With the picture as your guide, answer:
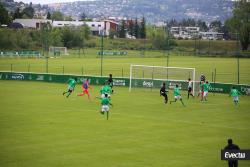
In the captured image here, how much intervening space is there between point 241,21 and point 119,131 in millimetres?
101873

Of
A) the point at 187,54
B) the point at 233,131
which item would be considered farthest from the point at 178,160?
the point at 187,54

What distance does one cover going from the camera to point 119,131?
30281mm

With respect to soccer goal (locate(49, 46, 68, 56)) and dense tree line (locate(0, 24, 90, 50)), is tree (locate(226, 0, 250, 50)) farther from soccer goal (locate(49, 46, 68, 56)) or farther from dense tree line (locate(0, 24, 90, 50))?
soccer goal (locate(49, 46, 68, 56))

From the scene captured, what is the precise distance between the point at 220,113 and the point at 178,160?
16.0 meters

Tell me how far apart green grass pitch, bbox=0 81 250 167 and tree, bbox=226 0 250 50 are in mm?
73049

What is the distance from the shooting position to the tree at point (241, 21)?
4670 inches

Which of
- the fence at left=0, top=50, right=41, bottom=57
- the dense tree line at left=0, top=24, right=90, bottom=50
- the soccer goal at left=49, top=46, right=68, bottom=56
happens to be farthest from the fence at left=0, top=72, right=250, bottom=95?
the soccer goal at left=49, top=46, right=68, bottom=56

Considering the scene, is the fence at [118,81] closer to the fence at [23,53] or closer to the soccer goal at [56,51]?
the fence at [23,53]

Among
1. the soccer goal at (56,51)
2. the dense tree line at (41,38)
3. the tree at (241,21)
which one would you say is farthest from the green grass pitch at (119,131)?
the tree at (241,21)

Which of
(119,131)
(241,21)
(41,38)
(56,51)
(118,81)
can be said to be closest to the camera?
(119,131)

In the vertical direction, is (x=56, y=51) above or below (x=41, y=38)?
below

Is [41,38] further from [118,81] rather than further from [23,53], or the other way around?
[118,81]

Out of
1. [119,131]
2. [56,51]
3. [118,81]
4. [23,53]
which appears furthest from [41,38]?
[119,131]

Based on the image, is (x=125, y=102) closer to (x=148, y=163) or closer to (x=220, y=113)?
(x=220, y=113)
